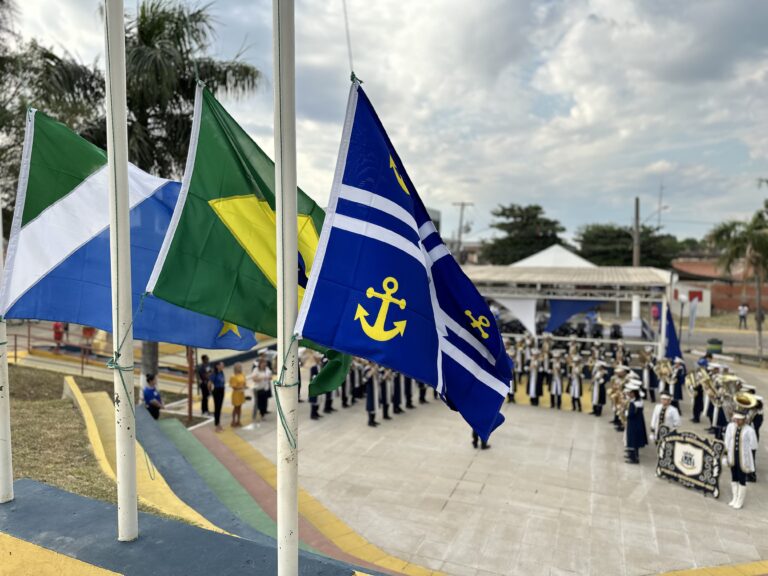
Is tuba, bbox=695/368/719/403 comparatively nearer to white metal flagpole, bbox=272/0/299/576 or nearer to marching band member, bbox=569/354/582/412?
marching band member, bbox=569/354/582/412

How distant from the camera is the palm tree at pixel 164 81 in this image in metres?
12.8

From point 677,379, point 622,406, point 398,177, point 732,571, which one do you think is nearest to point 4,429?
point 398,177

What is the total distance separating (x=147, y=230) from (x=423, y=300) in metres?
2.97

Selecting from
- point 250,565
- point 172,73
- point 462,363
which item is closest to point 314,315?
point 462,363

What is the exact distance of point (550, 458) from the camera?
1089 cm

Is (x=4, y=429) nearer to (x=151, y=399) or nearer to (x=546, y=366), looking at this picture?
(x=151, y=399)

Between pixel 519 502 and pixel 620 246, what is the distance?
150 ft

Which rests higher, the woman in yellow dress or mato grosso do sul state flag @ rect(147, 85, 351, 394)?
mato grosso do sul state flag @ rect(147, 85, 351, 394)

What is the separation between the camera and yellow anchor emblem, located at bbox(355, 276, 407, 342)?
139 inches

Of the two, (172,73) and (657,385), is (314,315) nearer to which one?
(172,73)

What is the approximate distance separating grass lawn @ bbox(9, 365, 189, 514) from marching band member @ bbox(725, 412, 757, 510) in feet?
26.9

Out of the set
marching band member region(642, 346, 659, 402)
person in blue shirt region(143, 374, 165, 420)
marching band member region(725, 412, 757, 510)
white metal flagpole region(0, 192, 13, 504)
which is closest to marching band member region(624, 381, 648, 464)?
marching band member region(725, 412, 757, 510)

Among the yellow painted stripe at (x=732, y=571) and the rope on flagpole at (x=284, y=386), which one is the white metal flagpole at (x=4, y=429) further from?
the yellow painted stripe at (x=732, y=571)

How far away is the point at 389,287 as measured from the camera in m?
3.72
